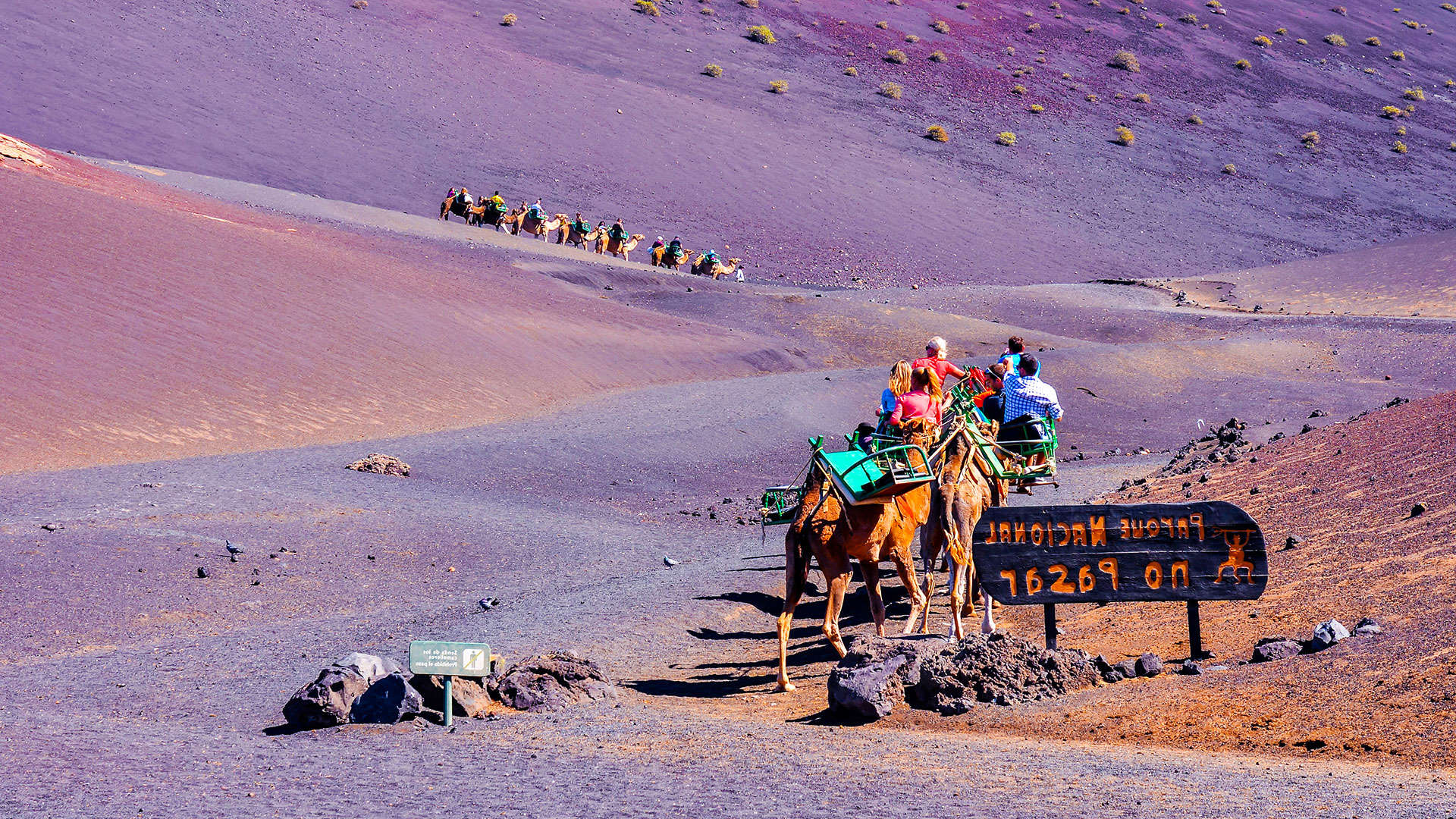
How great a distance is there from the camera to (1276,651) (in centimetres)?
1009

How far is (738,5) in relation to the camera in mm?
85250

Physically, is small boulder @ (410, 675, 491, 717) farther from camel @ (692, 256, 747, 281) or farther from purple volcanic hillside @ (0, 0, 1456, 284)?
purple volcanic hillside @ (0, 0, 1456, 284)

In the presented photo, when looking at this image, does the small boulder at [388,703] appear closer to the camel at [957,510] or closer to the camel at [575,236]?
the camel at [957,510]

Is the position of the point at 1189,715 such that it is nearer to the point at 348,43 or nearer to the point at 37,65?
the point at 37,65

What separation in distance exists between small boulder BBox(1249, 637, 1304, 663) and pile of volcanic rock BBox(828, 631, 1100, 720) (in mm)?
1121

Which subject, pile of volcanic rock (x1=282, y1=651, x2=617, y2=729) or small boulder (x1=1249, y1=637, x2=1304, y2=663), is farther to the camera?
small boulder (x1=1249, y1=637, x2=1304, y2=663)

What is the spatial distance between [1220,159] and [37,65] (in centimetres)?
5690

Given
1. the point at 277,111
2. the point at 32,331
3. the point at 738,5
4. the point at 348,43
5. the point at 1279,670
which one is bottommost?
the point at 1279,670

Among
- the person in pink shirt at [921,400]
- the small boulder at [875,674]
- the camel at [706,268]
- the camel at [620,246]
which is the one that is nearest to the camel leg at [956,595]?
the small boulder at [875,674]

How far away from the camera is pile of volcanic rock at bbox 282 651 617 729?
9.64m

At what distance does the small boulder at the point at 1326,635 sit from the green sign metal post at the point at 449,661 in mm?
5672

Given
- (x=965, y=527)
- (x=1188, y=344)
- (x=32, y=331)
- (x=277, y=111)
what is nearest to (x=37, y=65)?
(x=277, y=111)

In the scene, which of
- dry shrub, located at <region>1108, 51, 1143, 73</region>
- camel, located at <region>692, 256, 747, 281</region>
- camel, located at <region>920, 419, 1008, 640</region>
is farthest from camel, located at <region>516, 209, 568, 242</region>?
dry shrub, located at <region>1108, 51, 1143, 73</region>

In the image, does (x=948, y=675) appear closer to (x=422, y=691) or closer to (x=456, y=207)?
(x=422, y=691)
